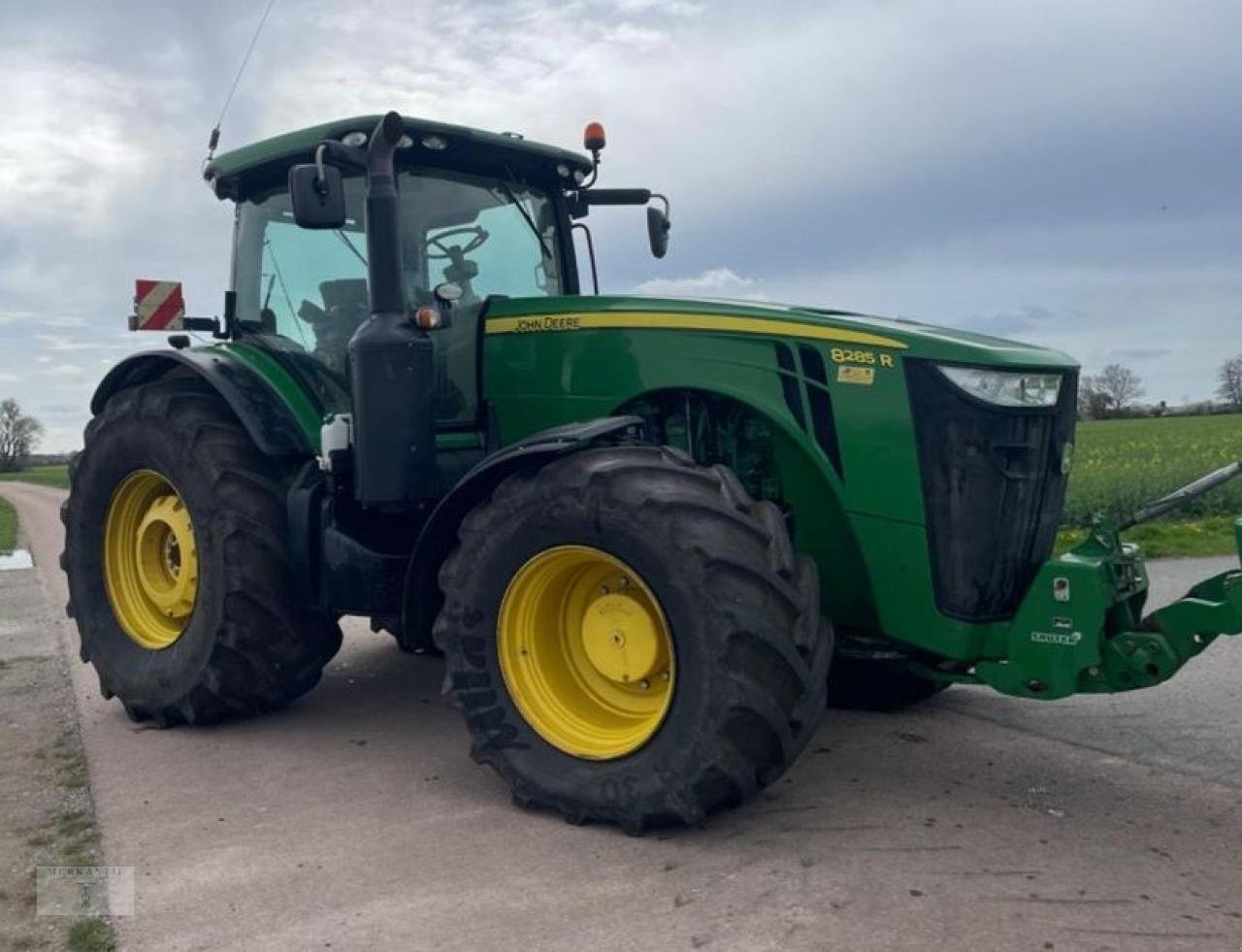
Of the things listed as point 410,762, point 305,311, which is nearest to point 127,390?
point 305,311

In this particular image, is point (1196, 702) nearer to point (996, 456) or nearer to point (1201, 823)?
point (1201, 823)

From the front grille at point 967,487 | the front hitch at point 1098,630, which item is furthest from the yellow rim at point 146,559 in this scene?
the front hitch at point 1098,630

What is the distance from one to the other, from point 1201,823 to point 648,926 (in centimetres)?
200

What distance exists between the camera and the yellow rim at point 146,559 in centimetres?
607

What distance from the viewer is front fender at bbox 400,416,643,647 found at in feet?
14.2

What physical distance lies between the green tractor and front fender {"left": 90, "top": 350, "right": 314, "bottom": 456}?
16 millimetres

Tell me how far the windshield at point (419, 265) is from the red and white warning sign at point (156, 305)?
117cm

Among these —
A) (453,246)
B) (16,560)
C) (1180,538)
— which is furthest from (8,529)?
(453,246)

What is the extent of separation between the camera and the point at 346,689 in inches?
258

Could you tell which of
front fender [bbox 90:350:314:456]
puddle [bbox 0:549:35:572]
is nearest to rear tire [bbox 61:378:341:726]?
front fender [bbox 90:350:314:456]

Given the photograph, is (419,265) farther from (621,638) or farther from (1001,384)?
(1001,384)

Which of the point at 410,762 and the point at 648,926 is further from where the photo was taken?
the point at 410,762

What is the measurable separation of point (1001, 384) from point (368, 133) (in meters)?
2.78

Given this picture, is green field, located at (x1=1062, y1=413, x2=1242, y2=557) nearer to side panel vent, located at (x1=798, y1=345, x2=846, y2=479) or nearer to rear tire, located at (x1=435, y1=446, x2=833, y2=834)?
side panel vent, located at (x1=798, y1=345, x2=846, y2=479)
